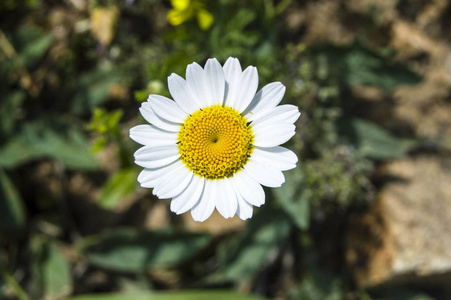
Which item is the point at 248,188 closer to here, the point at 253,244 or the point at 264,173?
the point at 264,173

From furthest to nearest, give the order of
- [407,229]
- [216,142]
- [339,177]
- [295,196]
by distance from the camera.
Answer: [407,229]
[339,177]
[295,196]
[216,142]

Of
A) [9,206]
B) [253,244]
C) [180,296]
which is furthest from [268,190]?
[9,206]

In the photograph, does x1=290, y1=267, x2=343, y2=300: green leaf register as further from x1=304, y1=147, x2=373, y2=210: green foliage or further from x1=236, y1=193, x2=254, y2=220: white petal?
x1=236, y1=193, x2=254, y2=220: white petal

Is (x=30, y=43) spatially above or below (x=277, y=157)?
above

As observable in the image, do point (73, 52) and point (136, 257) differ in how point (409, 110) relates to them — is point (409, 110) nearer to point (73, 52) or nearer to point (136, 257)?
point (136, 257)

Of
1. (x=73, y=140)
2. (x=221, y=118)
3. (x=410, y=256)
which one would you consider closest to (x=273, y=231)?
(x=410, y=256)

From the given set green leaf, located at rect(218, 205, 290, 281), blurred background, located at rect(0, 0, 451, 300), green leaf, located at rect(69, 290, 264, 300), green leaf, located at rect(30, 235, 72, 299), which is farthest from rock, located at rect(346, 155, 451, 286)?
green leaf, located at rect(30, 235, 72, 299)

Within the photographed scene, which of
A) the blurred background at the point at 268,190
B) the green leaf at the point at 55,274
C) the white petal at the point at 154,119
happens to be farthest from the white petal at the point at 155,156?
the green leaf at the point at 55,274
